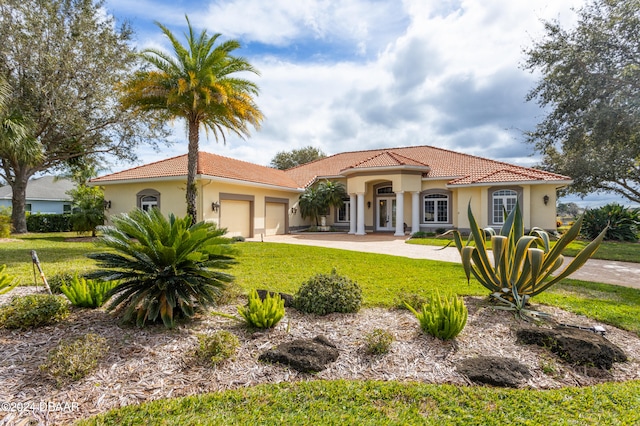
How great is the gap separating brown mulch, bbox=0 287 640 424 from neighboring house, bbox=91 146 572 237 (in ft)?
43.5

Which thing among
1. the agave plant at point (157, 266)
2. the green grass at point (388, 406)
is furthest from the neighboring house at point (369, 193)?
the green grass at point (388, 406)

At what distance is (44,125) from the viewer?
824 inches

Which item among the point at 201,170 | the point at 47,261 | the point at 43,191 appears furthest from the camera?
the point at 43,191

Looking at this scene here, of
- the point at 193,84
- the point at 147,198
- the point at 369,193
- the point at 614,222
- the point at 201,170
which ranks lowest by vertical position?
the point at 614,222

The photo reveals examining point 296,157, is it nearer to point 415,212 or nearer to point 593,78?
point 415,212

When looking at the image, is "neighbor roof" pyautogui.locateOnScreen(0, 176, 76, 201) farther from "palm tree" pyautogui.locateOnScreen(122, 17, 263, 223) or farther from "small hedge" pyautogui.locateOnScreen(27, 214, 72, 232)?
"palm tree" pyautogui.locateOnScreen(122, 17, 263, 223)

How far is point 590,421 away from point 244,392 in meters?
3.09

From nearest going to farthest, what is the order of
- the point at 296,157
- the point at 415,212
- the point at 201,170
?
the point at 201,170 → the point at 415,212 → the point at 296,157

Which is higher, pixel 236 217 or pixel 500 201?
pixel 500 201

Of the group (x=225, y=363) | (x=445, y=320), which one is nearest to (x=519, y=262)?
(x=445, y=320)

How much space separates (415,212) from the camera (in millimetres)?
23344

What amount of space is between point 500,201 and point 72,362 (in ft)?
73.6

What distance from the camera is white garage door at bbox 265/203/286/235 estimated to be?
22969 mm

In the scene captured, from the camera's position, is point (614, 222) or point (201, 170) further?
point (614, 222)
